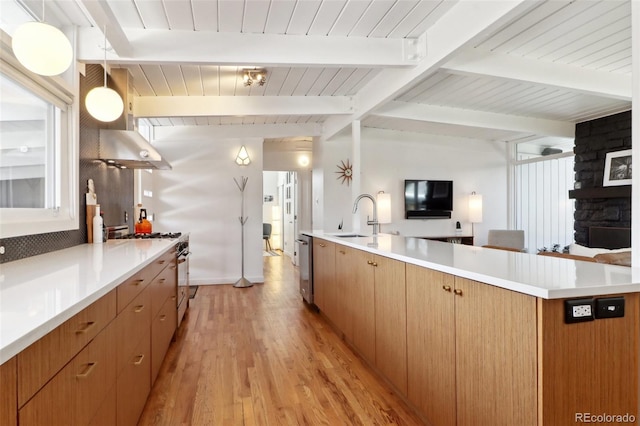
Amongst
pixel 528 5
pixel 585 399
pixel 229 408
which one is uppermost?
pixel 528 5

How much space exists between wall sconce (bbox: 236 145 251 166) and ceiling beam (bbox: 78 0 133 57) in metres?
3.07

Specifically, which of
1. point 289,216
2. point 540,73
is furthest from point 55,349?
point 289,216

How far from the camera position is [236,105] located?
4242 mm

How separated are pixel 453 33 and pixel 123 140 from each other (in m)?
2.66

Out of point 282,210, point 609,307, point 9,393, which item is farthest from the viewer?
point 282,210

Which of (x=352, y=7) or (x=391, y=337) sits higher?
(x=352, y=7)

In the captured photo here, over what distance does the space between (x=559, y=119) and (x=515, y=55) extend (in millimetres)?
2938

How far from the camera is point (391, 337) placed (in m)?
2.12

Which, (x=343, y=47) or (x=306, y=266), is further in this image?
(x=306, y=266)

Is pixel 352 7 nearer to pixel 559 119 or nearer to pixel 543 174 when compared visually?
pixel 559 119

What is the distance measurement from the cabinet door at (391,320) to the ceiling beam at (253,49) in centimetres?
159

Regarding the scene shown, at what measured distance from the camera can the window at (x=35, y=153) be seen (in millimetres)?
1854

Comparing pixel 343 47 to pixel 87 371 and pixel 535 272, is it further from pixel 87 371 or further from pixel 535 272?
pixel 87 371

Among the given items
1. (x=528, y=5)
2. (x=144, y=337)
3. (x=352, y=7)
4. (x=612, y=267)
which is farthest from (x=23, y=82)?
(x=612, y=267)
